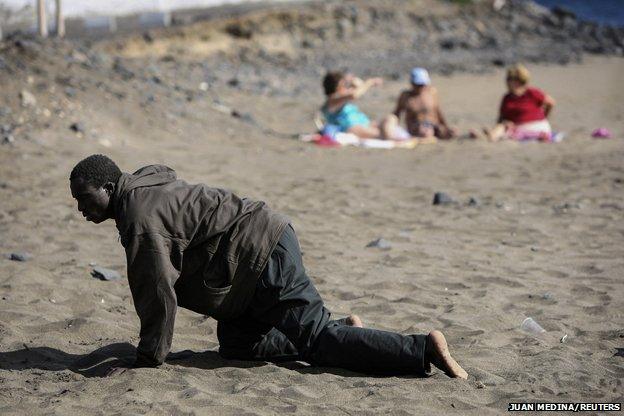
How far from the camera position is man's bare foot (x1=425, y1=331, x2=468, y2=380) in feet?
14.6

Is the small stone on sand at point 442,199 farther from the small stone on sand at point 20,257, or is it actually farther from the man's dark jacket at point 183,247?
the man's dark jacket at point 183,247

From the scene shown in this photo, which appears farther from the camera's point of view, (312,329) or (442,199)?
(442,199)

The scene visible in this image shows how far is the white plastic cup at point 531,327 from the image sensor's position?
17.4ft

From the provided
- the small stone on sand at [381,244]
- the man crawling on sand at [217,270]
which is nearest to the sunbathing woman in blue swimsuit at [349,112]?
the small stone on sand at [381,244]

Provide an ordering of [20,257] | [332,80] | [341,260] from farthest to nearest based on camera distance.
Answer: [332,80], [341,260], [20,257]

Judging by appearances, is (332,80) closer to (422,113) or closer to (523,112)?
(422,113)

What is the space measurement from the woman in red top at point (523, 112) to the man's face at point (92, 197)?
8940 millimetres

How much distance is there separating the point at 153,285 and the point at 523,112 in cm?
931

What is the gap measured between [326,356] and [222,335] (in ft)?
1.88

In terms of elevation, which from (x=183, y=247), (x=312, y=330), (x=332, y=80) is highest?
(x=332, y=80)

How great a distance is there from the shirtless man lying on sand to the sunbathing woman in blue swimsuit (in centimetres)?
30

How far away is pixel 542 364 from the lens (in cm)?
475

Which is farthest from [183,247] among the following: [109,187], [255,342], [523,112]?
[523,112]

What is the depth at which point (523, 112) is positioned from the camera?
41.7 feet
